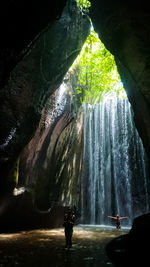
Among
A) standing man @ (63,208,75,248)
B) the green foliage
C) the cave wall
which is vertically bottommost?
standing man @ (63,208,75,248)

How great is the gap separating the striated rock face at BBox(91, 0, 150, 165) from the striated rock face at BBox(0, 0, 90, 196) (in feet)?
6.24

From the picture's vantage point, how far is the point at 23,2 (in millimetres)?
5504

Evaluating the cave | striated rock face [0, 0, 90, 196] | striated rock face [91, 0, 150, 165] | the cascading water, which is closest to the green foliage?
the cave

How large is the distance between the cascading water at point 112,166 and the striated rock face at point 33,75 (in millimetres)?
10810

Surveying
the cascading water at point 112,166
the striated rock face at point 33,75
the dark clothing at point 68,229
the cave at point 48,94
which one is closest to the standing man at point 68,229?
the dark clothing at point 68,229

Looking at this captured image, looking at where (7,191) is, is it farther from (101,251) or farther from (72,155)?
(72,155)

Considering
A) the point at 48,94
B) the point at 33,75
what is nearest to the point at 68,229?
the point at 33,75

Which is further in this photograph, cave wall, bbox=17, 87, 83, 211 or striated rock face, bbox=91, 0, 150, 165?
cave wall, bbox=17, 87, 83, 211

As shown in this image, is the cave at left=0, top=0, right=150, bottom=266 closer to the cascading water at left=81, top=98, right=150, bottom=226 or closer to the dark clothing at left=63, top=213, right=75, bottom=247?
the dark clothing at left=63, top=213, right=75, bottom=247

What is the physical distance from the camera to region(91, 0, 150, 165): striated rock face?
6551mm

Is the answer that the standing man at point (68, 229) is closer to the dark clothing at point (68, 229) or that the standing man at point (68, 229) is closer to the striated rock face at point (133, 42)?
the dark clothing at point (68, 229)

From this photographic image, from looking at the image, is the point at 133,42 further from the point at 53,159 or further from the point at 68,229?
the point at 53,159

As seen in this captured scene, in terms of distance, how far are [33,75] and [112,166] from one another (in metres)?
13.5

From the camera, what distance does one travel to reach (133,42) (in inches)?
276
